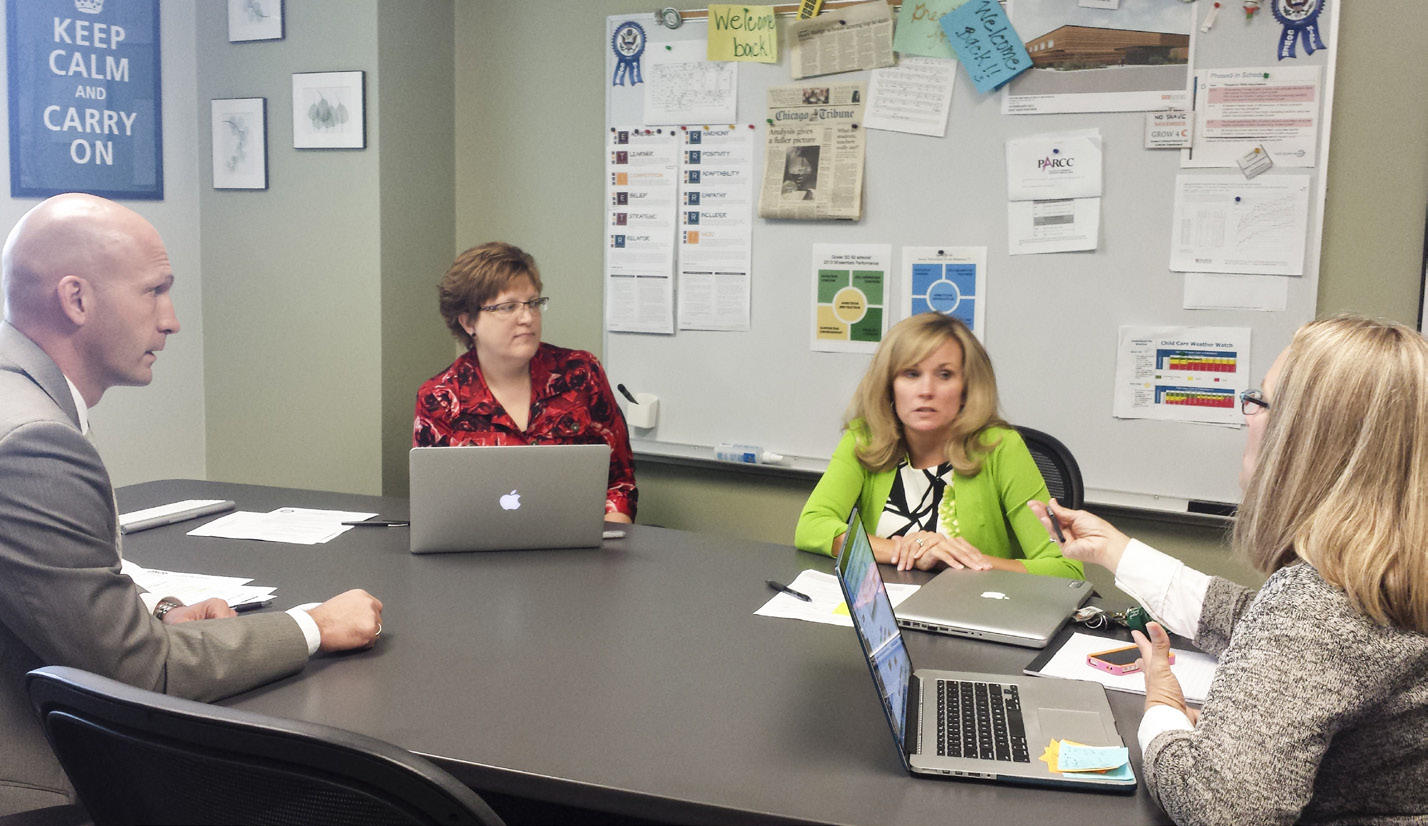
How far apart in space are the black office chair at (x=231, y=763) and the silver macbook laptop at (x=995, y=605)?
3.17 ft

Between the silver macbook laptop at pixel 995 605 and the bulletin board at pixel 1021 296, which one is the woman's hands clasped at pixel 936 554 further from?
the bulletin board at pixel 1021 296

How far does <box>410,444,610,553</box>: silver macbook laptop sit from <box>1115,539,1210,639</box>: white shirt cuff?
971 mm

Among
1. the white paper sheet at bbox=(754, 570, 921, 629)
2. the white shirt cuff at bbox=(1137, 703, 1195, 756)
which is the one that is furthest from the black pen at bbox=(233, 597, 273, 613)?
the white shirt cuff at bbox=(1137, 703, 1195, 756)

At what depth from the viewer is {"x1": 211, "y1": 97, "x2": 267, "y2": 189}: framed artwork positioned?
3449 mm

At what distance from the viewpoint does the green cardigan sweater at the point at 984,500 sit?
84.7 inches

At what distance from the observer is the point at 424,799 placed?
31.1 inches

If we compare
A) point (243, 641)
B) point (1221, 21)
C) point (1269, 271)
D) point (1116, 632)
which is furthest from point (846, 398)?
point (243, 641)

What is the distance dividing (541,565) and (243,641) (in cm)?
66

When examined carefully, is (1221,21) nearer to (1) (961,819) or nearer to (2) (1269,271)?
(2) (1269,271)

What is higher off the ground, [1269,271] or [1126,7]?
[1126,7]

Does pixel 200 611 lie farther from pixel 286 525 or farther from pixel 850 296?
pixel 850 296

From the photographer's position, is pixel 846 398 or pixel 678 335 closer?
pixel 846 398

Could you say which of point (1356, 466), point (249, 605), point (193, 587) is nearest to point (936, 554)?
point (1356, 466)

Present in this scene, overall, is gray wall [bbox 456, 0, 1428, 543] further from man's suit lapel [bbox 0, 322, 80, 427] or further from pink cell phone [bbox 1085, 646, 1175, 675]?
man's suit lapel [bbox 0, 322, 80, 427]
